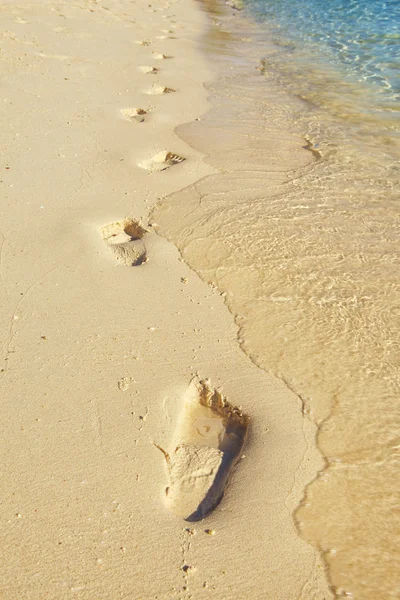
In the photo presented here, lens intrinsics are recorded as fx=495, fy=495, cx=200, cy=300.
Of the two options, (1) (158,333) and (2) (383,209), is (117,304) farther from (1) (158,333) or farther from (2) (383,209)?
(2) (383,209)

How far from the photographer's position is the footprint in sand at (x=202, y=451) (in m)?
2.14

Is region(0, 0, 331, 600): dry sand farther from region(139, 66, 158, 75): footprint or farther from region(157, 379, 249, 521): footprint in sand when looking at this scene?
region(139, 66, 158, 75): footprint

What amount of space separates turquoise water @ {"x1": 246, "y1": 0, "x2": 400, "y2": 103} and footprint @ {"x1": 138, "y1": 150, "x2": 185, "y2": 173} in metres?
3.42

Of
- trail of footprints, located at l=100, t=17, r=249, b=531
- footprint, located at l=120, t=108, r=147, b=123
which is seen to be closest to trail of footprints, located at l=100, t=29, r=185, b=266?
footprint, located at l=120, t=108, r=147, b=123

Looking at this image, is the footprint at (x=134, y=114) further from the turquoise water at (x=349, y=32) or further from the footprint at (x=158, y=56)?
the turquoise water at (x=349, y=32)

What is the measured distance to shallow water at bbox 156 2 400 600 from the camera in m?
2.13

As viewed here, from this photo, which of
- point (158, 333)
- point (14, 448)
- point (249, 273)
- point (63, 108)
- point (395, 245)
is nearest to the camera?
point (14, 448)

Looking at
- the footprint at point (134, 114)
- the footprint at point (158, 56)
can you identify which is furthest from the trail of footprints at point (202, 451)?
the footprint at point (158, 56)

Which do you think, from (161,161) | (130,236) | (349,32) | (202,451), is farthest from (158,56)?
(202,451)

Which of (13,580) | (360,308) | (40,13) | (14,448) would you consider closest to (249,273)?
(360,308)

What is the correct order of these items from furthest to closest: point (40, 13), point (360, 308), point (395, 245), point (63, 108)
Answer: point (40, 13) < point (63, 108) < point (395, 245) < point (360, 308)

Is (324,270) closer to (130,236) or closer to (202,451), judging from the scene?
(130,236)

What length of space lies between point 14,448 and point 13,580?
0.55 meters

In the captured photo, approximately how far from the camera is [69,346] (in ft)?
8.64
